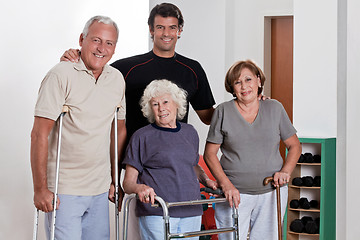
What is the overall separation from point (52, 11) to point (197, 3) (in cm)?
346

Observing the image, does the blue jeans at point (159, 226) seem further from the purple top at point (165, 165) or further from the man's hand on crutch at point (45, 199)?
the man's hand on crutch at point (45, 199)

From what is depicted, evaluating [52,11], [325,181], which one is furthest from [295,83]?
[52,11]

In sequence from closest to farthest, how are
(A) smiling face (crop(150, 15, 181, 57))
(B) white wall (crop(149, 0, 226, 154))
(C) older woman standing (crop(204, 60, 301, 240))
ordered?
(C) older woman standing (crop(204, 60, 301, 240))
(A) smiling face (crop(150, 15, 181, 57))
(B) white wall (crop(149, 0, 226, 154))

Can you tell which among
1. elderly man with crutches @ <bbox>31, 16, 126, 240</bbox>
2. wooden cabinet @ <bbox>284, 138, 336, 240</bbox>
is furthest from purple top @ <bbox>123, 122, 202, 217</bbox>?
wooden cabinet @ <bbox>284, 138, 336, 240</bbox>

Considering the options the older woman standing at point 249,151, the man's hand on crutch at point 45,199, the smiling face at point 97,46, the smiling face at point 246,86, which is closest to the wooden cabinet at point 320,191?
the older woman standing at point 249,151

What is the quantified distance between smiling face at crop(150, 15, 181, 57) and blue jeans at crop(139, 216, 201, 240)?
3.29ft

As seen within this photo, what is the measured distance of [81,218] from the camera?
8.61 feet

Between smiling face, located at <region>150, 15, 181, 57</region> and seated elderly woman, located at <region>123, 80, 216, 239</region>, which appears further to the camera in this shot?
smiling face, located at <region>150, 15, 181, 57</region>

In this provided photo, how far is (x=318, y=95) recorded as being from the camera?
17.3 feet

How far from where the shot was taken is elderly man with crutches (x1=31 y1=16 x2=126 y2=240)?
7.97 feet

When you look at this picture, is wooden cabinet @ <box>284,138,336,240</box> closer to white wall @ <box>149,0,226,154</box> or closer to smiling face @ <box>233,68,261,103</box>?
white wall @ <box>149,0,226,154</box>

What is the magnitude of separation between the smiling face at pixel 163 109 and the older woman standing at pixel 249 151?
12.1 inches
